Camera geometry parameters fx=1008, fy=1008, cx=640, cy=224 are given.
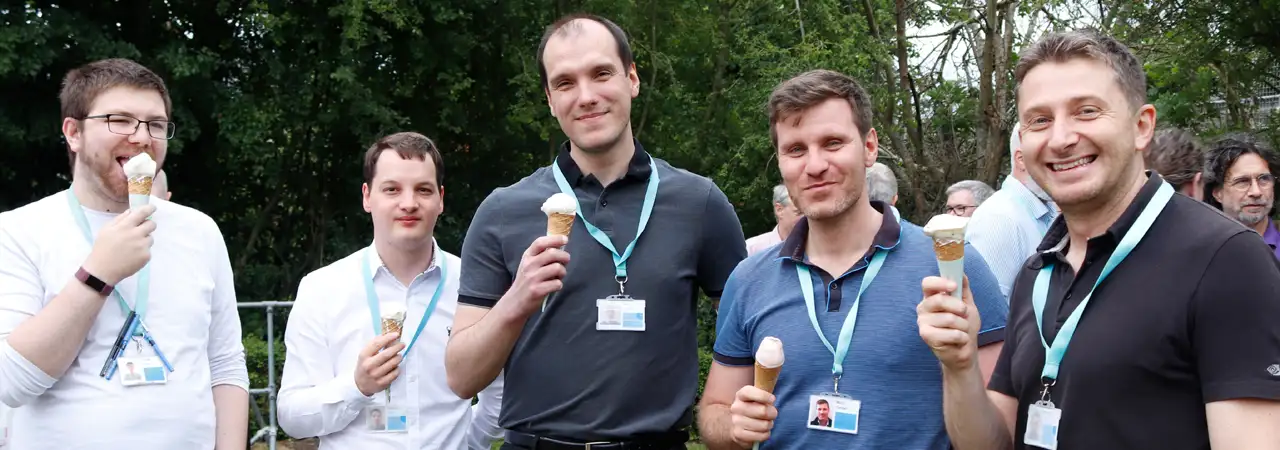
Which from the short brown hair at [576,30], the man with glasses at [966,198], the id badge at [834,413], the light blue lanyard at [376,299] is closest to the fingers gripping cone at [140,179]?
the light blue lanyard at [376,299]

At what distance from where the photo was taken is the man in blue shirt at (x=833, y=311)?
8.50 feet

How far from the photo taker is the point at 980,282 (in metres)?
2.65

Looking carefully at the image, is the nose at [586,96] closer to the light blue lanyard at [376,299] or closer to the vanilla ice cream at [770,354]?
the vanilla ice cream at [770,354]

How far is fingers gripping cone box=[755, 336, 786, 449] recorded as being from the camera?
8.26 feet

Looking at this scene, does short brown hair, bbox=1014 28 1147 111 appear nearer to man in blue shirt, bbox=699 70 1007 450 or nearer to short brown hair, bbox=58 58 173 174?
man in blue shirt, bbox=699 70 1007 450

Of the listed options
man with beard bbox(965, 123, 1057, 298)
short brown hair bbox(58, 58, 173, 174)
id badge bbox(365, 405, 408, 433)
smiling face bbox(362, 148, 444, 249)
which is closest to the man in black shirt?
man with beard bbox(965, 123, 1057, 298)

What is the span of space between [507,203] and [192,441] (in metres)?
1.32

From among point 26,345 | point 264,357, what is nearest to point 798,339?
point 26,345

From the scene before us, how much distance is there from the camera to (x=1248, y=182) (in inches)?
214

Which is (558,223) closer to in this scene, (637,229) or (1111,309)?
(637,229)

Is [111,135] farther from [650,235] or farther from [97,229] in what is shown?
[650,235]

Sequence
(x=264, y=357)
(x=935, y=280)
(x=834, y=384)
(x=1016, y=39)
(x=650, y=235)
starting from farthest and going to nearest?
1. (x=1016, y=39)
2. (x=264, y=357)
3. (x=650, y=235)
4. (x=834, y=384)
5. (x=935, y=280)

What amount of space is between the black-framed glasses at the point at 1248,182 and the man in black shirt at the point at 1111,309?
3.61 m

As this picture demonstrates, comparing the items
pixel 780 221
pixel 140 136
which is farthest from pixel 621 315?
pixel 780 221
